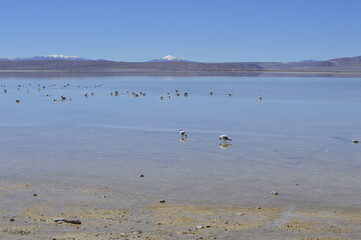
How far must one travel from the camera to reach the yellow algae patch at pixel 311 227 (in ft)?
33.2

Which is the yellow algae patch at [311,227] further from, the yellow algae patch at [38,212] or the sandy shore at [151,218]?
the yellow algae patch at [38,212]

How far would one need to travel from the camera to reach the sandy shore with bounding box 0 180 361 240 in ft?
32.0

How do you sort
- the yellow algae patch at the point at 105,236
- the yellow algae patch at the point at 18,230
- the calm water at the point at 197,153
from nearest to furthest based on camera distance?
the yellow algae patch at the point at 105,236, the yellow algae patch at the point at 18,230, the calm water at the point at 197,153

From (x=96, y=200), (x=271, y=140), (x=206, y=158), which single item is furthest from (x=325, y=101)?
(x=96, y=200)

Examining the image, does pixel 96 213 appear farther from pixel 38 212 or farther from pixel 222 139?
pixel 222 139

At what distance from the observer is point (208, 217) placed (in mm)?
11000

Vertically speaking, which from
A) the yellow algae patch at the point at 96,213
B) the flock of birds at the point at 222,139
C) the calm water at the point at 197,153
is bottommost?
the yellow algae patch at the point at 96,213

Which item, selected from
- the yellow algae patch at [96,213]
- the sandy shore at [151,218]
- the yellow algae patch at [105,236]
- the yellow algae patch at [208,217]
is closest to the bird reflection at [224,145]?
the sandy shore at [151,218]

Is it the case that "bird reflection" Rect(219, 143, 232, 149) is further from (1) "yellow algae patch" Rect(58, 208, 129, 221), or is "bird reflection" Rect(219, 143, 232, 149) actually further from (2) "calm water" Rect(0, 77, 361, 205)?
(1) "yellow algae patch" Rect(58, 208, 129, 221)

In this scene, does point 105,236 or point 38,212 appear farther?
point 38,212

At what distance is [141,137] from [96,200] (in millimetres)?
9596

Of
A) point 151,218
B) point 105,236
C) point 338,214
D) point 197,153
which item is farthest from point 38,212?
point 197,153

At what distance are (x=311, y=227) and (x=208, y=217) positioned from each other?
6.33 ft

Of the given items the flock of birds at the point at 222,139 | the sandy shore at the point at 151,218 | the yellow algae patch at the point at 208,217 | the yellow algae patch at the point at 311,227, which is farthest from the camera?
the flock of birds at the point at 222,139
